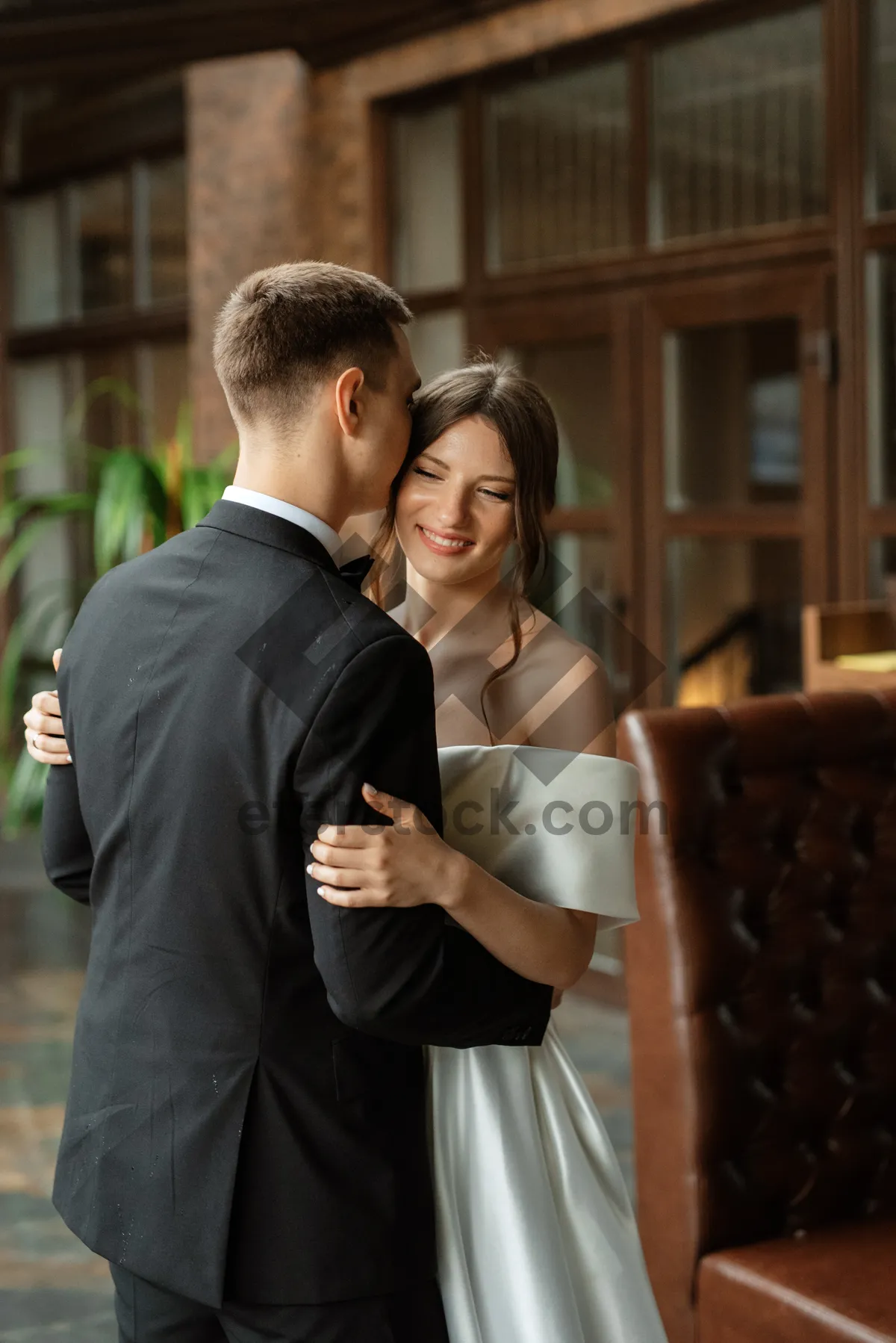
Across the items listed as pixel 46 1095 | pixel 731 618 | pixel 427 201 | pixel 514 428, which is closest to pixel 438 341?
pixel 427 201

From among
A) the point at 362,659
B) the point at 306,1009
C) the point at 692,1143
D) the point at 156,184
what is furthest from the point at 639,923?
the point at 156,184

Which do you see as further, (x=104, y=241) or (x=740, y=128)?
(x=104, y=241)

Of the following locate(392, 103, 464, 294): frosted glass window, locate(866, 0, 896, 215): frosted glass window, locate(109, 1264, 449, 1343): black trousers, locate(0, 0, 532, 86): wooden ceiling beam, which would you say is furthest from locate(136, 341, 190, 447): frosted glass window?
locate(109, 1264, 449, 1343): black trousers

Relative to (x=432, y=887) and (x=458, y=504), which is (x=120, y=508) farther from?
(x=432, y=887)

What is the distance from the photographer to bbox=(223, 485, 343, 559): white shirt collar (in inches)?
50.0

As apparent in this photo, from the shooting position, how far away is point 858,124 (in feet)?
12.0

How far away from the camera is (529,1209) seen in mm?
1446

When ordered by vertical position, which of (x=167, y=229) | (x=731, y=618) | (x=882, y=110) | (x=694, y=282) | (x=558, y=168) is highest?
(x=167, y=229)

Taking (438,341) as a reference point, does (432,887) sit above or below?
below

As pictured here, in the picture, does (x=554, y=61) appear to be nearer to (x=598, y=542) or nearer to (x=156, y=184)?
(x=598, y=542)

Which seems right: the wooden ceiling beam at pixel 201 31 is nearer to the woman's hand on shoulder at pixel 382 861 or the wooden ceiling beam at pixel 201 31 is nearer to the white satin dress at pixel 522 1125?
the white satin dress at pixel 522 1125

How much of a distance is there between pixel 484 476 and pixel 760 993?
1.01 metres

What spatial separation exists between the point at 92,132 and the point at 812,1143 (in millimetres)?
5938

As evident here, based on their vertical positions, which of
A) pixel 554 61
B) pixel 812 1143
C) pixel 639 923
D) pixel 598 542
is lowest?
pixel 812 1143
